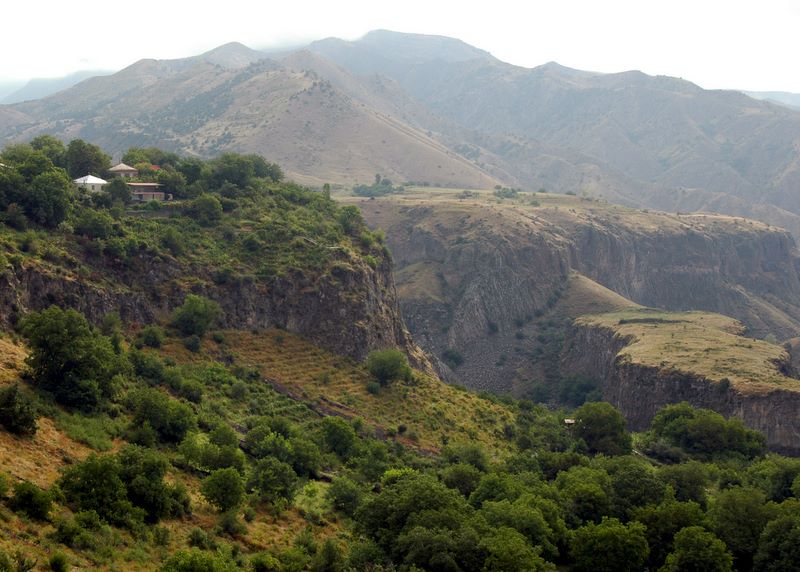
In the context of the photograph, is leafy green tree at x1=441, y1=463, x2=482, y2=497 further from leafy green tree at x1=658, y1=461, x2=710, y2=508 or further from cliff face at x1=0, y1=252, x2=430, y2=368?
cliff face at x1=0, y1=252, x2=430, y2=368

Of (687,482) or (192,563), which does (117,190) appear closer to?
(687,482)

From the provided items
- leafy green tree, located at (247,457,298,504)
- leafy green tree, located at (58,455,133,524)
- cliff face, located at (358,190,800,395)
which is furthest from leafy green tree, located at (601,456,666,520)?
cliff face, located at (358,190,800,395)

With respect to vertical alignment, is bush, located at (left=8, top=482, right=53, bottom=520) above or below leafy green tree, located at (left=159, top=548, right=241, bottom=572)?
above

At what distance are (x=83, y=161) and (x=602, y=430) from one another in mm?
57878

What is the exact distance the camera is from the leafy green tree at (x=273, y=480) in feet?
182

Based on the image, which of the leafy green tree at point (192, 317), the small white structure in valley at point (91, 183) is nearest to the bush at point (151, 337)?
the leafy green tree at point (192, 317)

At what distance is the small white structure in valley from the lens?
8788cm

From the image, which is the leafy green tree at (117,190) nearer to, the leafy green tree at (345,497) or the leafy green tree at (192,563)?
the leafy green tree at (345,497)

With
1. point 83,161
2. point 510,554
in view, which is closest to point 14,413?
point 510,554

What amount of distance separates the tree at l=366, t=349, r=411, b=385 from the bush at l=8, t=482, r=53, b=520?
48832 millimetres

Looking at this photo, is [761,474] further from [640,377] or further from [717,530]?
[640,377]

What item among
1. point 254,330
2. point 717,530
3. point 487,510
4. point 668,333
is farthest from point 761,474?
point 668,333

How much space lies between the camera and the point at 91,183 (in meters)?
88.5

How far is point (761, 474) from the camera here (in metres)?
71.8
